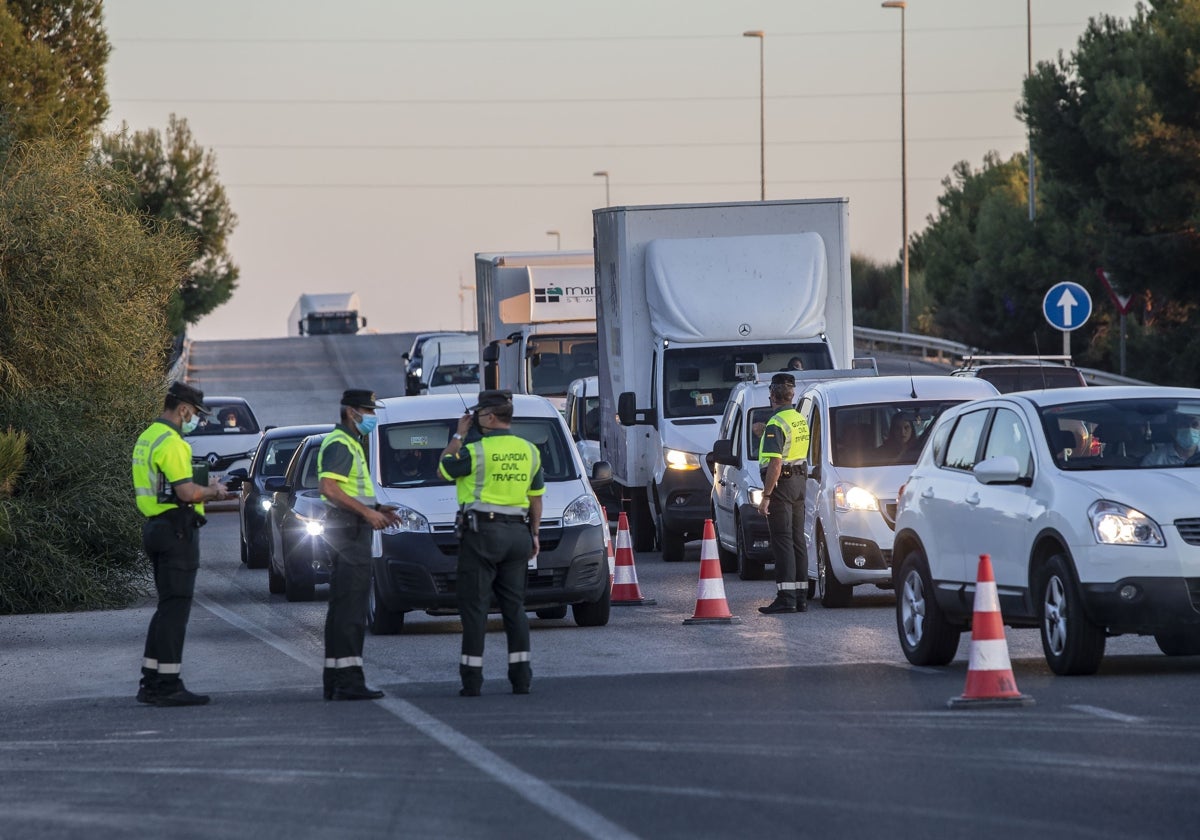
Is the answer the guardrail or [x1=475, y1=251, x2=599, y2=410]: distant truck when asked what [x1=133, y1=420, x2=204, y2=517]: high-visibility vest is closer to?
[x1=475, y1=251, x2=599, y2=410]: distant truck

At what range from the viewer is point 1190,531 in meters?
11.6

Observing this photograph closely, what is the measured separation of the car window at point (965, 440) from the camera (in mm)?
13102

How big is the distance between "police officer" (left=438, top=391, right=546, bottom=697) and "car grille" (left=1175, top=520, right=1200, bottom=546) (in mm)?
3406

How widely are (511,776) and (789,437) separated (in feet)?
27.5

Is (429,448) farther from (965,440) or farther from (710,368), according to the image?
(710,368)

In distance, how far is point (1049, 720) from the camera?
33.7ft

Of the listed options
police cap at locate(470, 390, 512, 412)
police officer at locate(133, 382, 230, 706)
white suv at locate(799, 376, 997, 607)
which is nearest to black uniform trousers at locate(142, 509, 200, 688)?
police officer at locate(133, 382, 230, 706)

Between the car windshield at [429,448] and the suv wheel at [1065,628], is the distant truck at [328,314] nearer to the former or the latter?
the car windshield at [429,448]

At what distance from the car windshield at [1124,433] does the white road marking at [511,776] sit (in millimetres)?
3820

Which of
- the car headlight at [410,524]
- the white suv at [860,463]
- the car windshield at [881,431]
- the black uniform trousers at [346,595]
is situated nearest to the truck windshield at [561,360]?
the white suv at [860,463]

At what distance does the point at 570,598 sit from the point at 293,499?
484cm

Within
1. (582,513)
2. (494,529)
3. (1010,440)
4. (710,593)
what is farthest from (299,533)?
(1010,440)

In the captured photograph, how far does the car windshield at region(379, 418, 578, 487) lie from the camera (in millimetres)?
16297

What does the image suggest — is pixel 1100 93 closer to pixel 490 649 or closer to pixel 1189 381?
pixel 1189 381
